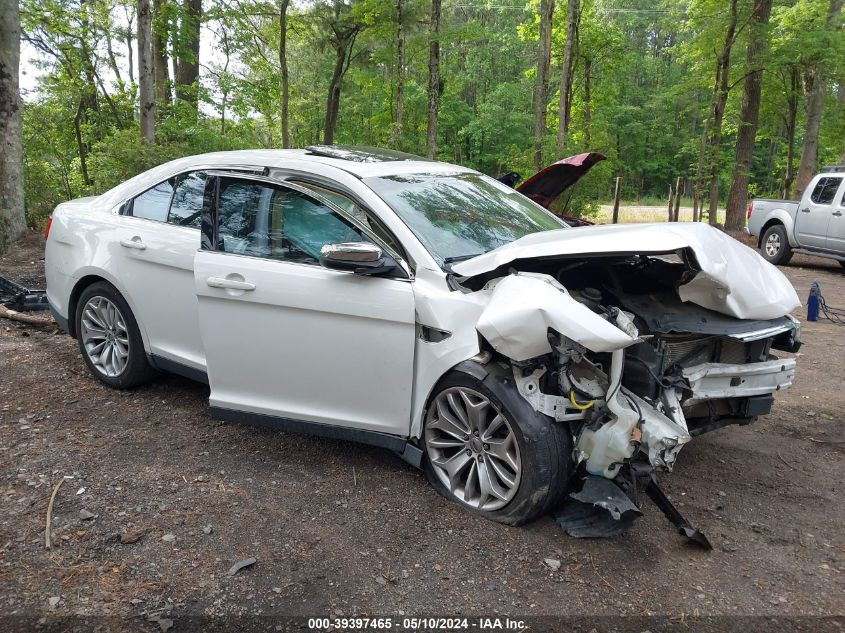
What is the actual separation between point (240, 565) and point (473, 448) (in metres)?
1.18

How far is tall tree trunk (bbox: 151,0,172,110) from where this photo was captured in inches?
632

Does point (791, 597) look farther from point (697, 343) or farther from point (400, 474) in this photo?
point (400, 474)

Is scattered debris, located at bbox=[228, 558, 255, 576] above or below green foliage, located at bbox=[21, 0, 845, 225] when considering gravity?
below

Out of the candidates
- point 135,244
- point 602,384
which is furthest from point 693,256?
point 135,244

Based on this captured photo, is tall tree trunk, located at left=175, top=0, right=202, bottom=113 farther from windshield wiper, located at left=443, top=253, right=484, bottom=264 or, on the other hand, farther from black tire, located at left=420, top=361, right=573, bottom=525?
black tire, located at left=420, top=361, right=573, bottom=525

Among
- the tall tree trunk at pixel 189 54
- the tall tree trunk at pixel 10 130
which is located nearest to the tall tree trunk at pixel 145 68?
the tall tree trunk at pixel 10 130

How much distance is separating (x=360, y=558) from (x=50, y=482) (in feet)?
6.08

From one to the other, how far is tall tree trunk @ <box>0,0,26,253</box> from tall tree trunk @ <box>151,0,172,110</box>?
5749 mm

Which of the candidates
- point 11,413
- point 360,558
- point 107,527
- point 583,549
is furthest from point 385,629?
point 11,413

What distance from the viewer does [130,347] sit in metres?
4.59

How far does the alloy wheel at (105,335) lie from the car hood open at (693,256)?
274cm

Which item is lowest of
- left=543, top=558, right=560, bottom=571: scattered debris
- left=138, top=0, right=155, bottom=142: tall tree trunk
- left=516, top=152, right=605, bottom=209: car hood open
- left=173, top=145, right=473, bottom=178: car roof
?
left=543, top=558, right=560, bottom=571: scattered debris

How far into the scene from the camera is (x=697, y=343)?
10.9ft

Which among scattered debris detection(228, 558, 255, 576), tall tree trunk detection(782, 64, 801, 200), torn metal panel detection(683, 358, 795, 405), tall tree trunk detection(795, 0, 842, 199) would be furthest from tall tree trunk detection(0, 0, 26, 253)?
tall tree trunk detection(782, 64, 801, 200)
